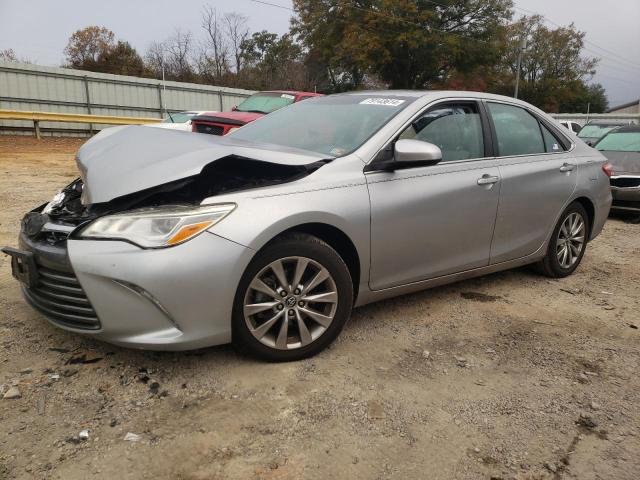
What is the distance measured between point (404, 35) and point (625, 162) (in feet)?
93.6

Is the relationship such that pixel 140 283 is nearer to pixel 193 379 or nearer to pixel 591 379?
pixel 193 379

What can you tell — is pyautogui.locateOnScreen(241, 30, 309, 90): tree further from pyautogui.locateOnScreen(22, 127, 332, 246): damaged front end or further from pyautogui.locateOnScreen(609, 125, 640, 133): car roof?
pyautogui.locateOnScreen(22, 127, 332, 246): damaged front end

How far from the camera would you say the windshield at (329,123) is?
11.5ft

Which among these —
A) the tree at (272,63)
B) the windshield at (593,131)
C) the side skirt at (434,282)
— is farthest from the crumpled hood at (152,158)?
the tree at (272,63)

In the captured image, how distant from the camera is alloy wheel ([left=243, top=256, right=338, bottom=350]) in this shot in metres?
2.90

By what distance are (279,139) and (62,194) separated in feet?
4.82

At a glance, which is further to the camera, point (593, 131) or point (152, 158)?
point (593, 131)

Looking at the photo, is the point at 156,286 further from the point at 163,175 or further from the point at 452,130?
the point at 452,130

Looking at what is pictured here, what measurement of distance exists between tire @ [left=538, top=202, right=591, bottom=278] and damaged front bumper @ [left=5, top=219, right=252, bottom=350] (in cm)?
306

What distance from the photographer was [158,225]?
8.80 ft

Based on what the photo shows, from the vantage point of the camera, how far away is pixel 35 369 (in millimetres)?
2871

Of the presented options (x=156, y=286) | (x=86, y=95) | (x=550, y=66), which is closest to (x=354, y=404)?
(x=156, y=286)

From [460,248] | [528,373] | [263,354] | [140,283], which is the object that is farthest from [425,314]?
[140,283]

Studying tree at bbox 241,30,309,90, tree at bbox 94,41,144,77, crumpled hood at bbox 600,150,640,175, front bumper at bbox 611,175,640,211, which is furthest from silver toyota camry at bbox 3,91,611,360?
tree at bbox 94,41,144,77
